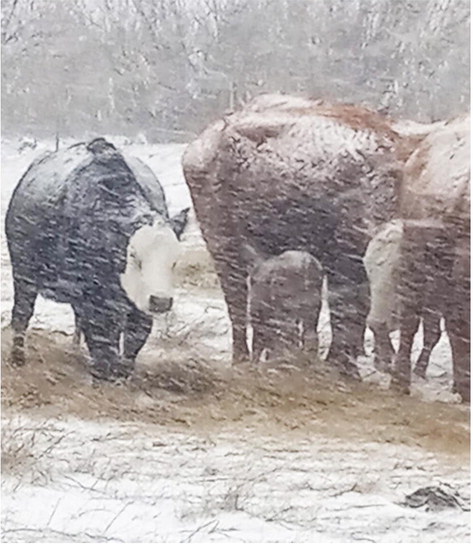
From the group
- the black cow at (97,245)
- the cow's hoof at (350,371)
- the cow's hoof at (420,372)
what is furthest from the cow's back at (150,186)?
the cow's hoof at (420,372)

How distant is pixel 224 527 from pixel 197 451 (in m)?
0.16

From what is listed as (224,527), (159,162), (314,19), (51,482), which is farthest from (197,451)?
(314,19)

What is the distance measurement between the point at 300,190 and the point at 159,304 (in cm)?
37

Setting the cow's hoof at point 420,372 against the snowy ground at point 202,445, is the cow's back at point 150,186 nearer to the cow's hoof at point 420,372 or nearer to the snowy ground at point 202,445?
the snowy ground at point 202,445

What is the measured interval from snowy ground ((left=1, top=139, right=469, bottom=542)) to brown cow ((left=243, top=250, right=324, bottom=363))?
43mm

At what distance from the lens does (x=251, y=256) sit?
7.72 feet

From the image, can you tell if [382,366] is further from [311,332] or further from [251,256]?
[251,256]

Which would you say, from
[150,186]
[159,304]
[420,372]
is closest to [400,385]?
[420,372]

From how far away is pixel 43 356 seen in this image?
2418 millimetres

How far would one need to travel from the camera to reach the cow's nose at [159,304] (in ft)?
7.77

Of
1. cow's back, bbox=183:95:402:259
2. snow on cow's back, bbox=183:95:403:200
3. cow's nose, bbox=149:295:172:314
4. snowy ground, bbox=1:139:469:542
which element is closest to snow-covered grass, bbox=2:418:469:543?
snowy ground, bbox=1:139:469:542

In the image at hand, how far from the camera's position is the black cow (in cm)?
238

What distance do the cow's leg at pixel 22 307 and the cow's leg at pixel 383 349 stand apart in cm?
70

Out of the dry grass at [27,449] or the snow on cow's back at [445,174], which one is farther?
the dry grass at [27,449]
